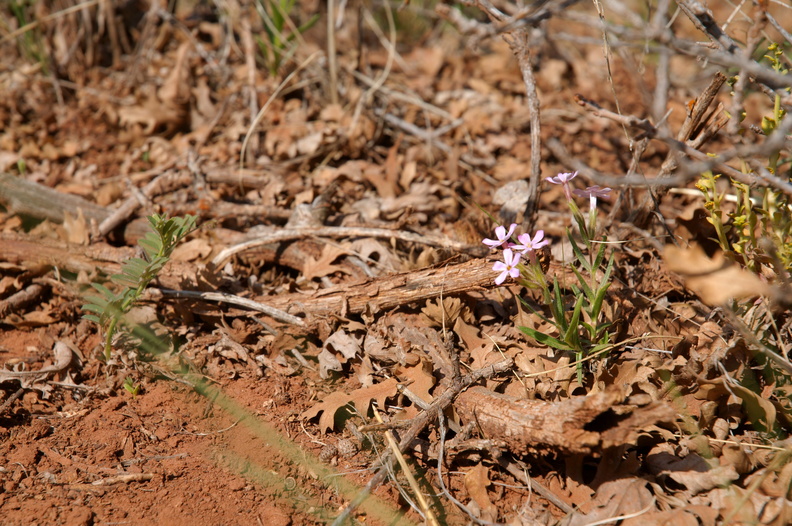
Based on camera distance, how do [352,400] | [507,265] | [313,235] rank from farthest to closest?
[313,235], [352,400], [507,265]

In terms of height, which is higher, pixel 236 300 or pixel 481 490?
pixel 236 300

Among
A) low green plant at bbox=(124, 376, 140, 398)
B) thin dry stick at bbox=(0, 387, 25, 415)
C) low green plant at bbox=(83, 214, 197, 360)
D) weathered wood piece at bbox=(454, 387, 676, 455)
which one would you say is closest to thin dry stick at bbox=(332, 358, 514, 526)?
weathered wood piece at bbox=(454, 387, 676, 455)

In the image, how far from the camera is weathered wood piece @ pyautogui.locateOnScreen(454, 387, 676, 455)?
176cm

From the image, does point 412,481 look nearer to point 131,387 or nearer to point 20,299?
point 131,387

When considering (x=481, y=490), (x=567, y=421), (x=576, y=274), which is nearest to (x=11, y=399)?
(x=481, y=490)

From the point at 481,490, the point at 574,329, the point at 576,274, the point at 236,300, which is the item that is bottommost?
the point at 481,490

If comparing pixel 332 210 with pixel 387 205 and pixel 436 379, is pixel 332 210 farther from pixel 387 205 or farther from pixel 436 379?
pixel 436 379

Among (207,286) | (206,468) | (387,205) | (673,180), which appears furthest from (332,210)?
(673,180)

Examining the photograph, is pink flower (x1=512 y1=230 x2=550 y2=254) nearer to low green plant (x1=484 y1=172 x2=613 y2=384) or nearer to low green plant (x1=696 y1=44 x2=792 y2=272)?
low green plant (x1=484 y1=172 x2=613 y2=384)

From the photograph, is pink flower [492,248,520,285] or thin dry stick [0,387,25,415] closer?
pink flower [492,248,520,285]

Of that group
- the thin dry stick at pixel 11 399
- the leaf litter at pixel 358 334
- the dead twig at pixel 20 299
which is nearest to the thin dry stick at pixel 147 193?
the leaf litter at pixel 358 334

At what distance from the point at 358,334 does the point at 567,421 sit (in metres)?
1.07

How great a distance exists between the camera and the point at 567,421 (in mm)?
1816

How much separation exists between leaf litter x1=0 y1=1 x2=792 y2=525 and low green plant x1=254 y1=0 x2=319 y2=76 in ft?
0.46
